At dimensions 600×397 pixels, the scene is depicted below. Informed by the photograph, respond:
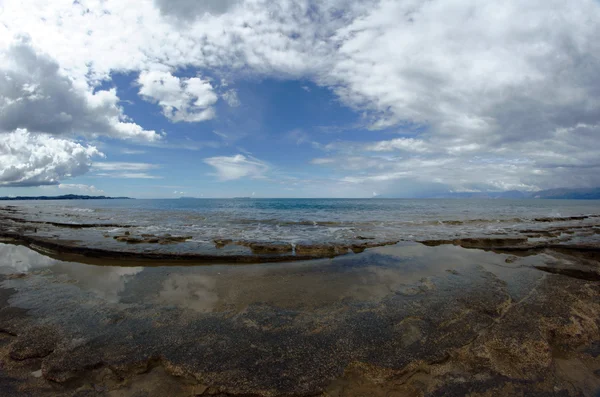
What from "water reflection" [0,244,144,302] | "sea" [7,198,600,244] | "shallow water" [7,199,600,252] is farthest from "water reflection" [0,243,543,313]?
"sea" [7,198,600,244]

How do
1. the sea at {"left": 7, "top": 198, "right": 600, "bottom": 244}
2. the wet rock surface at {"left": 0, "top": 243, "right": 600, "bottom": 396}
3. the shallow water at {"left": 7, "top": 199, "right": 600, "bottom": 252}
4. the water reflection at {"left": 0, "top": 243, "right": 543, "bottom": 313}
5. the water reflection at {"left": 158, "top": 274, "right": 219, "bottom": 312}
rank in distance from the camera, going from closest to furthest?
1. the wet rock surface at {"left": 0, "top": 243, "right": 600, "bottom": 396}
2. the water reflection at {"left": 158, "top": 274, "right": 219, "bottom": 312}
3. the water reflection at {"left": 0, "top": 243, "right": 543, "bottom": 313}
4. the shallow water at {"left": 7, "top": 199, "right": 600, "bottom": 252}
5. the sea at {"left": 7, "top": 198, "right": 600, "bottom": 244}

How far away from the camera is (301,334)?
5.93m

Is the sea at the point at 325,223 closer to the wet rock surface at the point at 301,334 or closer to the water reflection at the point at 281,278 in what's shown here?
the water reflection at the point at 281,278

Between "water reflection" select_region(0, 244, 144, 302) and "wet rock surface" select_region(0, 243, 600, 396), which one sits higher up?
"wet rock surface" select_region(0, 243, 600, 396)

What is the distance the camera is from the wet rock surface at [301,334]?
4.38 metres

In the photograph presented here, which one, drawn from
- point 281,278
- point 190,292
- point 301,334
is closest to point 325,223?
point 281,278

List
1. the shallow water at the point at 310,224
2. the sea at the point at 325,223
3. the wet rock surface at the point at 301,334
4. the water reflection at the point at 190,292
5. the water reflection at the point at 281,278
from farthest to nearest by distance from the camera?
the sea at the point at 325,223, the shallow water at the point at 310,224, the water reflection at the point at 281,278, the water reflection at the point at 190,292, the wet rock surface at the point at 301,334

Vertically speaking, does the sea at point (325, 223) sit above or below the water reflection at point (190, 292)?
above

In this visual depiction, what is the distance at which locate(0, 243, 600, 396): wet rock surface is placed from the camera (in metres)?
4.38

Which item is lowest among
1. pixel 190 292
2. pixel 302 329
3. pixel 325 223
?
pixel 190 292

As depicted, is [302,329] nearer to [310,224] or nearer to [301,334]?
[301,334]

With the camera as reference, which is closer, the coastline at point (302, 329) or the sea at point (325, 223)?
the coastline at point (302, 329)

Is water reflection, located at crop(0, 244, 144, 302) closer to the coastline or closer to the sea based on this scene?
the coastline

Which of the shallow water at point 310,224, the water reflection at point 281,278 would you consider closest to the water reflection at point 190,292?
the water reflection at point 281,278
